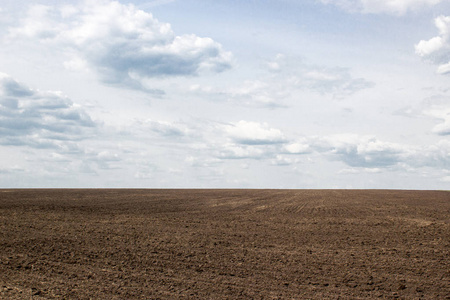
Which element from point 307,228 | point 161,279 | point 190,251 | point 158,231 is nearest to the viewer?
point 161,279

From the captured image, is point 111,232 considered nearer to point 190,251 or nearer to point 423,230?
point 190,251

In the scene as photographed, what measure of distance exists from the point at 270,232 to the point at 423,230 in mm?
7630

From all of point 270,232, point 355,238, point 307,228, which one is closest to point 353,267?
point 355,238

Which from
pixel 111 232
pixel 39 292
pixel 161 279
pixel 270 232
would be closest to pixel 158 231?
pixel 111 232

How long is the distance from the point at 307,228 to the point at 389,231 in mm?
3842

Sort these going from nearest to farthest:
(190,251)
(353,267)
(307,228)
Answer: (353,267) < (190,251) < (307,228)

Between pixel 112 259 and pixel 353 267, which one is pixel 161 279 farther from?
pixel 353 267

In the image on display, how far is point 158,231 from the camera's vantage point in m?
18.2

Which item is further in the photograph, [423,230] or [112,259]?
[423,230]

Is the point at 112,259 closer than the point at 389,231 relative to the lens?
Yes

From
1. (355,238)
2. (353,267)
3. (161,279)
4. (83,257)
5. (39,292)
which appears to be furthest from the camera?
(355,238)

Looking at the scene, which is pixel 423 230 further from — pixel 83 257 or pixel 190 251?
pixel 83 257

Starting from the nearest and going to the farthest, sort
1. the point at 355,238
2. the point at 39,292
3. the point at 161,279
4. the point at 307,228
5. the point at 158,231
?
1. the point at 39,292
2. the point at 161,279
3. the point at 355,238
4. the point at 158,231
5. the point at 307,228

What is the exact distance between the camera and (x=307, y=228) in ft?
64.7
